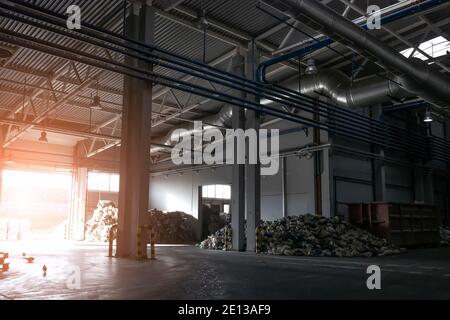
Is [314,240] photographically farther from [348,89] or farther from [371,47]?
[371,47]

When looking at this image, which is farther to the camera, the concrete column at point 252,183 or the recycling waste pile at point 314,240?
the concrete column at point 252,183

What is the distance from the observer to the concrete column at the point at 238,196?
12995mm

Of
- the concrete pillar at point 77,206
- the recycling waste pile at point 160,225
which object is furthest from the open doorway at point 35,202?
the recycling waste pile at point 160,225

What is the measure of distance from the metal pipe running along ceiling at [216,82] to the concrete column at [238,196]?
720 mm

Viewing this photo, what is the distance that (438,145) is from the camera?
1927cm

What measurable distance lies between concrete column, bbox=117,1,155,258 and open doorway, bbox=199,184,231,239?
1139 centimetres

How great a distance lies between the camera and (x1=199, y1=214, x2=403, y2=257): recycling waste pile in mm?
11859

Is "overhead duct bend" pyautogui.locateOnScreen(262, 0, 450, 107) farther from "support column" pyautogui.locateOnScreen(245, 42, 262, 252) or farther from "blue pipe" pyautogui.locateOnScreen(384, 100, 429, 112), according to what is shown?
"blue pipe" pyautogui.locateOnScreen(384, 100, 429, 112)

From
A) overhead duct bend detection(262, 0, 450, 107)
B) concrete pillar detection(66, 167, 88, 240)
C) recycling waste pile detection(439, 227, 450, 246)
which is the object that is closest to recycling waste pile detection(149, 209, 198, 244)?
concrete pillar detection(66, 167, 88, 240)

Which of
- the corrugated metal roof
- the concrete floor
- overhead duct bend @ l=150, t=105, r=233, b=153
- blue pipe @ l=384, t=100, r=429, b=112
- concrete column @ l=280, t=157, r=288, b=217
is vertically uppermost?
the corrugated metal roof

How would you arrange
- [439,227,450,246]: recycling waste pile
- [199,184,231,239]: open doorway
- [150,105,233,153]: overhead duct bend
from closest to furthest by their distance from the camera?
[439,227,450,246]: recycling waste pile, [150,105,233,153]: overhead duct bend, [199,184,231,239]: open doorway

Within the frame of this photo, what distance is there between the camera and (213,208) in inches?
872

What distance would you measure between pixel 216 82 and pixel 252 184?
3938 mm

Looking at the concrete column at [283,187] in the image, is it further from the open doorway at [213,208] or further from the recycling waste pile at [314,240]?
the open doorway at [213,208]
